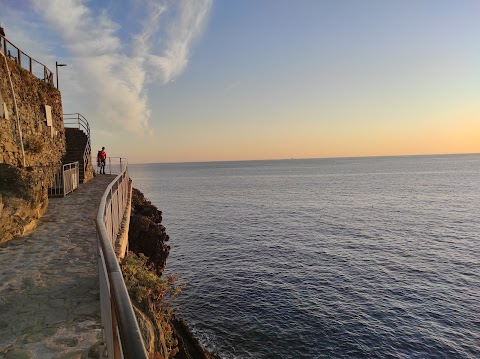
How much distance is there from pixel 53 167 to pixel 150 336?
44.4 feet

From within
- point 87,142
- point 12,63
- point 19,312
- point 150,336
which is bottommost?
point 150,336

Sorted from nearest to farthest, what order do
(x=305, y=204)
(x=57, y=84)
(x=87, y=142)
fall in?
(x=57, y=84) < (x=87, y=142) < (x=305, y=204)

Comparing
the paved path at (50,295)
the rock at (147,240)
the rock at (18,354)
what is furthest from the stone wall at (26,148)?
the rock at (147,240)

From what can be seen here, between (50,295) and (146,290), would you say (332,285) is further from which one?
(50,295)

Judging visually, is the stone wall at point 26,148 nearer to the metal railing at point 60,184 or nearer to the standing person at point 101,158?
the metal railing at point 60,184

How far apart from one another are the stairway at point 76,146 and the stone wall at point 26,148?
2.15 feet

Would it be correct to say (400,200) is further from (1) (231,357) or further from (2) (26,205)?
(2) (26,205)

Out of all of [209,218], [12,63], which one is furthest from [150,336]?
[209,218]

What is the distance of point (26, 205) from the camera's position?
10008 millimetres

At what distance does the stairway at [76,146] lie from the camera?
73.9 ft

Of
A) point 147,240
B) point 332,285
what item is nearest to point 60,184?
point 147,240

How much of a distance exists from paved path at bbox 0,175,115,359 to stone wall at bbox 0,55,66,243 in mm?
795

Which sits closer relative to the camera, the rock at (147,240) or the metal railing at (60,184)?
the metal railing at (60,184)

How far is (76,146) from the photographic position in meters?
24.4
